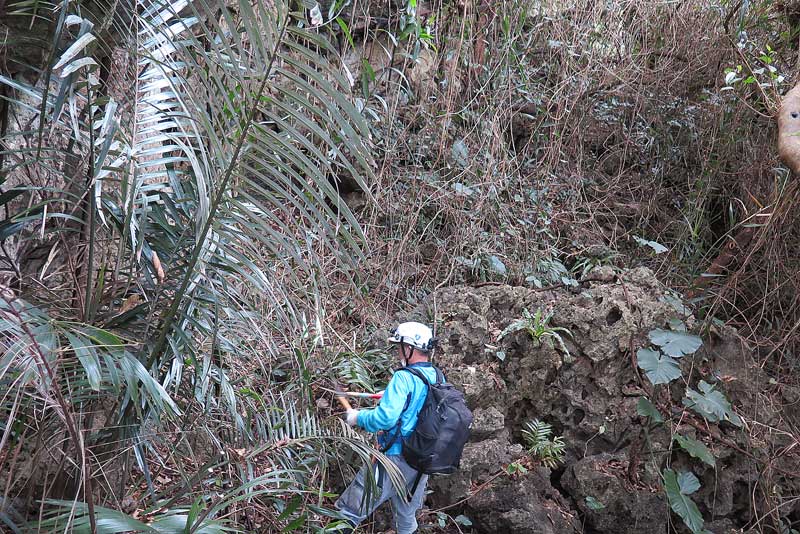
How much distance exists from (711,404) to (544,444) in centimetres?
119

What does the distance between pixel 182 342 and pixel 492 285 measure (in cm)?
368

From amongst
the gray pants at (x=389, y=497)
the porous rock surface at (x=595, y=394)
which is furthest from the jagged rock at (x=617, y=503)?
the gray pants at (x=389, y=497)

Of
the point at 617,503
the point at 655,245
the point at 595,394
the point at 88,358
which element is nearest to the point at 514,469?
the point at 617,503

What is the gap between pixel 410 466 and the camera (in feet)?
13.5

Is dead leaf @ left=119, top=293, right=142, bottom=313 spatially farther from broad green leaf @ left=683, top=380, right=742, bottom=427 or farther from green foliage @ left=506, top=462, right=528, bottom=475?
broad green leaf @ left=683, top=380, right=742, bottom=427

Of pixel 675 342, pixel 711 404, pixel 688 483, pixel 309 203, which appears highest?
pixel 309 203

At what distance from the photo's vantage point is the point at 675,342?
514 centimetres

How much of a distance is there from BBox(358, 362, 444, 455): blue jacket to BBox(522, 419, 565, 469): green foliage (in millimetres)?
1457

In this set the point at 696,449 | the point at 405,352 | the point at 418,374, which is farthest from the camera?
the point at 696,449

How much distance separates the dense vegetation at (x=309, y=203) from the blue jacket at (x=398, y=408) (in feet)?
0.94

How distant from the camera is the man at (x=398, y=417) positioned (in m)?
3.94

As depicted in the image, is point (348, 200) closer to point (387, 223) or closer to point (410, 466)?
point (387, 223)

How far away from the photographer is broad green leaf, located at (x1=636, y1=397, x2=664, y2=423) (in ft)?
16.8

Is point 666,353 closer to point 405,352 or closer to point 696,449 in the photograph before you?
point 696,449
